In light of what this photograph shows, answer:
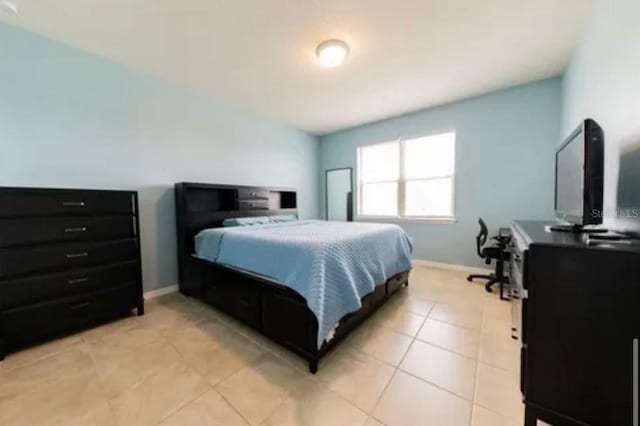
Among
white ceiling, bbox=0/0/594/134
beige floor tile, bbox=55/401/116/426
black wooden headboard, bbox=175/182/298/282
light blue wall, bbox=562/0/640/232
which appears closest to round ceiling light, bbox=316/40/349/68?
white ceiling, bbox=0/0/594/134

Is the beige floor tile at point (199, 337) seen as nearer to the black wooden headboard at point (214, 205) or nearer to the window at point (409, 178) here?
the black wooden headboard at point (214, 205)

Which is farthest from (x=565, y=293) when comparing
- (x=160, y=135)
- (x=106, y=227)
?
(x=160, y=135)

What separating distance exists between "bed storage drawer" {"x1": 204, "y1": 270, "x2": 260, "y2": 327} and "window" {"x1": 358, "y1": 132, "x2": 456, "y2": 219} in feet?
10.9

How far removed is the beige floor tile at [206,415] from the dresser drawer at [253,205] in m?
2.62

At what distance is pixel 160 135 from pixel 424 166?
4.06 m

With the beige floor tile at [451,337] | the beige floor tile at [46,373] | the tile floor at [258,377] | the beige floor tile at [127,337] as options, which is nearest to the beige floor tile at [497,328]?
the tile floor at [258,377]

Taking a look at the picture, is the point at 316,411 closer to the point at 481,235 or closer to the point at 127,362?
the point at 127,362

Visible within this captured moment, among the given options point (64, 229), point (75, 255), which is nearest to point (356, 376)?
point (75, 255)

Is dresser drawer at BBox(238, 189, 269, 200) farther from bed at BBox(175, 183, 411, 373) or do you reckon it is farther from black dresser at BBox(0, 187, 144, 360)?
black dresser at BBox(0, 187, 144, 360)

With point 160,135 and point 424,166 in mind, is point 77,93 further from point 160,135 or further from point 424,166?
point 424,166

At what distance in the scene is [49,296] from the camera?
2012mm

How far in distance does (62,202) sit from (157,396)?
1.78 m

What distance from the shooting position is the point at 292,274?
1818mm

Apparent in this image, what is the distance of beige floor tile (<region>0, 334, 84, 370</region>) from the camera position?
1.78 metres
